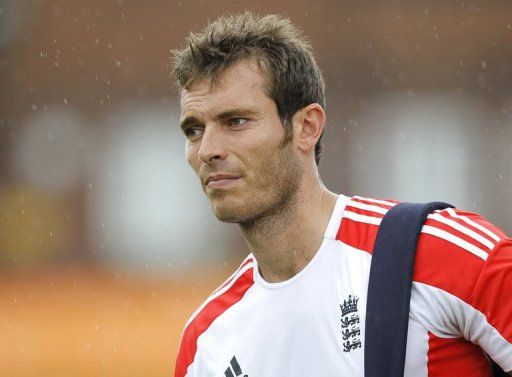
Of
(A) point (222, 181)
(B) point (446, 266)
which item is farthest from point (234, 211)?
(B) point (446, 266)

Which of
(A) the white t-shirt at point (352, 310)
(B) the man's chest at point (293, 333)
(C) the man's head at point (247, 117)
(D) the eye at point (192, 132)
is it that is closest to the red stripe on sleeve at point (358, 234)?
(A) the white t-shirt at point (352, 310)

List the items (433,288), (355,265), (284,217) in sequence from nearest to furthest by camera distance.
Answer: (433,288) → (355,265) → (284,217)

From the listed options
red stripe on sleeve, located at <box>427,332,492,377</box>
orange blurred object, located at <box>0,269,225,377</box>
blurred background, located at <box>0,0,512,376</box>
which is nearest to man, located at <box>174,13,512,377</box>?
red stripe on sleeve, located at <box>427,332,492,377</box>

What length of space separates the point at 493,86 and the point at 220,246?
3806 mm

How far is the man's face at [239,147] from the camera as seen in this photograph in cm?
311

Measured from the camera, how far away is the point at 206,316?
11.1 ft

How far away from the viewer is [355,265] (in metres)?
2.98

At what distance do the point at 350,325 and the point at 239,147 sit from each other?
2.22 feet

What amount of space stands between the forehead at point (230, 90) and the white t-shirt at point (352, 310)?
0.48 m

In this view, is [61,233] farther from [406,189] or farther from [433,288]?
[433,288]

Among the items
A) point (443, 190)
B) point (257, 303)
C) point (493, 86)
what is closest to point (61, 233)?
point (443, 190)

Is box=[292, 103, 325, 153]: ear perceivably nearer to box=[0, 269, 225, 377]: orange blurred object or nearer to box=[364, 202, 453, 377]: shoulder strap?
box=[364, 202, 453, 377]: shoulder strap

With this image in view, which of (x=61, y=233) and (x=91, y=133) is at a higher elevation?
(x=91, y=133)

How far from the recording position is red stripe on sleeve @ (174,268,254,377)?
3.36m
